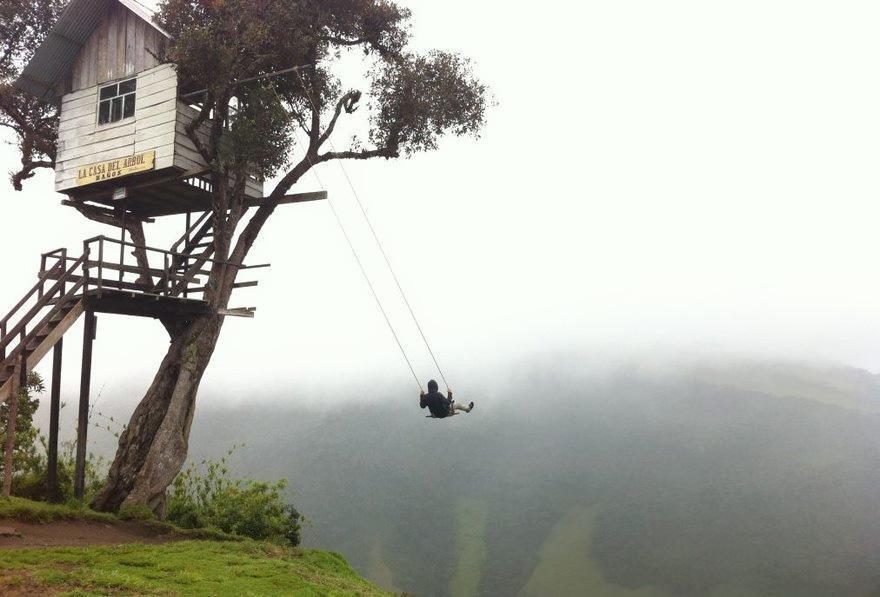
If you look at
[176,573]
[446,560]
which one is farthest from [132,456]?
[446,560]

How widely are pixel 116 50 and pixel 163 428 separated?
12480 millimetres

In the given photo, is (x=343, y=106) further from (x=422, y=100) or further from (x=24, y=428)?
(x=24, y=428)

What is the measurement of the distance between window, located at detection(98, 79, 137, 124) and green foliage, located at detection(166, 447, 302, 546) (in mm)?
11893

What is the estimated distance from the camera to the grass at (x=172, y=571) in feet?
27.2

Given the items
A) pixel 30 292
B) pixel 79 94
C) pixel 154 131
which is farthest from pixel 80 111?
pixel 30 292

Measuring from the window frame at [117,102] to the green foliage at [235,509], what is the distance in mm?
11835

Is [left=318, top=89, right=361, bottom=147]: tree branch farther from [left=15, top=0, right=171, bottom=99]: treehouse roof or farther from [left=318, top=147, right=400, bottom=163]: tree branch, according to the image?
[left=15, top=0, right=171, bottom=99]: treehouse roof

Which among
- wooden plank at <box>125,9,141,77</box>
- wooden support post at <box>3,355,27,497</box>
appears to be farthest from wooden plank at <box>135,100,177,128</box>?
wooden support post at <box>3,355,27,497</box>

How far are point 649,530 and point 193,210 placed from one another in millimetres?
40962

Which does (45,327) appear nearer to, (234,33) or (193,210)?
(193,210)

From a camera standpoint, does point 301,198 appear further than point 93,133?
Yes

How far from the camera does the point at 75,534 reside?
13.0 metres

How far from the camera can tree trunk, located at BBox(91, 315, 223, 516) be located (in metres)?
15.8

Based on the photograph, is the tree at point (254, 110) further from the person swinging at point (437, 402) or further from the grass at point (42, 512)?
the person swinging at point (437, 402)
